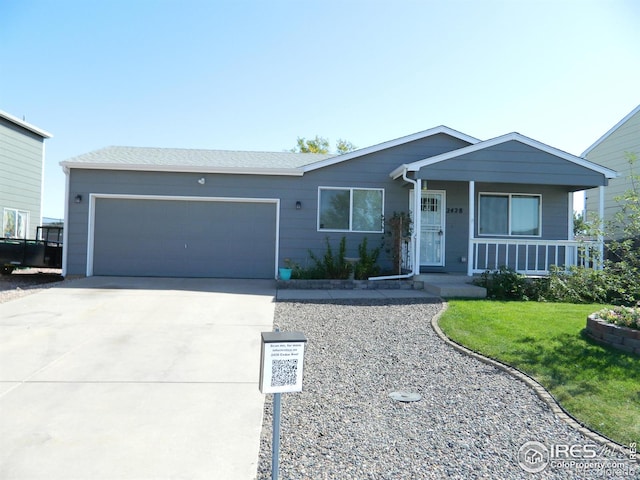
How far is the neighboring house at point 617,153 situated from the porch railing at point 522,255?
4216 millimetres

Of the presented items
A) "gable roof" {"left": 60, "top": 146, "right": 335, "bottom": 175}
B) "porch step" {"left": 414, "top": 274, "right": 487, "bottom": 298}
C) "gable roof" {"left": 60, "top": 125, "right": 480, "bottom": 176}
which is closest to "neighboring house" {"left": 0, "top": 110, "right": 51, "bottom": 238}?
"gable roof" {"left": 60, "top": 146, "right": 335, "bottom": 175}

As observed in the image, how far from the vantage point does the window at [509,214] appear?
11586 mm

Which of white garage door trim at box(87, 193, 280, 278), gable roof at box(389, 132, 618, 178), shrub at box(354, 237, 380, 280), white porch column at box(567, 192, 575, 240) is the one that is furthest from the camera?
white porch column at box(567, 192, 575, 240)

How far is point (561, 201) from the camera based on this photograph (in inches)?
462

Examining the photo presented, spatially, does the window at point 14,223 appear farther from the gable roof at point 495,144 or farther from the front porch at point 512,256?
the gable roof at point 495,144

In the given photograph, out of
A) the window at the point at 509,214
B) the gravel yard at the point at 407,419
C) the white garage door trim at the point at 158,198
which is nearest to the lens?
the gravel yard at the point at 407,419

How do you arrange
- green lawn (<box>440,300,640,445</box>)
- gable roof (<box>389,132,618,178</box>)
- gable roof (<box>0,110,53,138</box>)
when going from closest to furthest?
green lawn (<box>440,300,640,445</box>) → gable roof (<box>389,132,618,178</box>) → gable roof (<box>0,110,53,138</box>)

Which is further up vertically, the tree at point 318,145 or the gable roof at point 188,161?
the tree at point 318,145

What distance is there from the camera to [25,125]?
55.3 feet

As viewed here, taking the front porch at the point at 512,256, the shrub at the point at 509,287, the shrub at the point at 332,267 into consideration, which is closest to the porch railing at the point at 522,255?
the front porch at the point at 512,256

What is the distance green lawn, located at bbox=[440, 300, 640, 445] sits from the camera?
3449 millimetres

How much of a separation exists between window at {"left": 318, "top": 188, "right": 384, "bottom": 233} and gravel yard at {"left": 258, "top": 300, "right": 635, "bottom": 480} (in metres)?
6.09

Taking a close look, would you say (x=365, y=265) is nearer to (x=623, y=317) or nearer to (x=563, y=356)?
(x=623, y=317)

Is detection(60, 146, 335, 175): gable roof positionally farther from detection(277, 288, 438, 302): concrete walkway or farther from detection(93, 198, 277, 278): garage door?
detection(277, 288, 438, 302): concrete walkway
